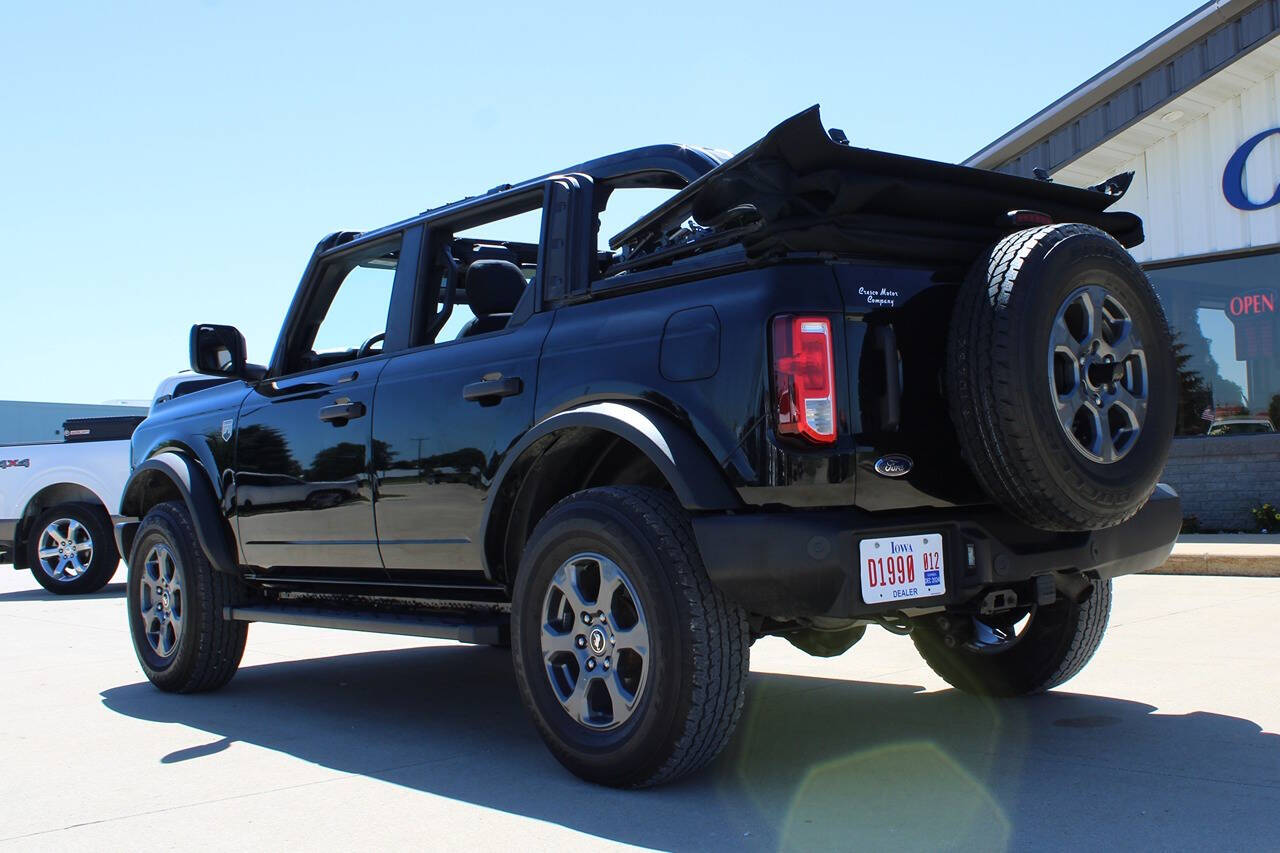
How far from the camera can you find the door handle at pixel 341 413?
497 centimetres

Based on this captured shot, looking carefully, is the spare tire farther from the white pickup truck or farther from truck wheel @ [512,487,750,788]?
the white pickup truck

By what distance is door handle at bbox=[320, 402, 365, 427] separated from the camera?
497 centimetres

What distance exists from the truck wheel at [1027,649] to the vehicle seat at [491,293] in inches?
75.0

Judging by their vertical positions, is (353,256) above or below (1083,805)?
above

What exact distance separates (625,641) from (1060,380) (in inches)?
57.1

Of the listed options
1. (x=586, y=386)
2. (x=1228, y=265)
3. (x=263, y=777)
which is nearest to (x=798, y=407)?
(x=586, y=386)

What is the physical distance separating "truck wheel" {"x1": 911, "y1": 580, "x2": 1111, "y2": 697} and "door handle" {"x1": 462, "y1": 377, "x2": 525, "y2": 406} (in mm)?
1623

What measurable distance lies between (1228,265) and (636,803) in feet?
33.8

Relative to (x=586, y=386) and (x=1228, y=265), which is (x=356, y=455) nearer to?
(x=586, y=386)

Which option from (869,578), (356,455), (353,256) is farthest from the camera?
(353,256)

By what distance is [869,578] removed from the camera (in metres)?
3.27

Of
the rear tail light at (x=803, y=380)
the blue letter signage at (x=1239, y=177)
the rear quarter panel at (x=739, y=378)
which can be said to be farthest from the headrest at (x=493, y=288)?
the blue letter signage at (x=1239, y=177)

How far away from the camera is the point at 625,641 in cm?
365

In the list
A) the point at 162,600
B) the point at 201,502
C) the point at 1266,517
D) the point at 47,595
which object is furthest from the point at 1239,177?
the point at 47,595
